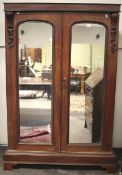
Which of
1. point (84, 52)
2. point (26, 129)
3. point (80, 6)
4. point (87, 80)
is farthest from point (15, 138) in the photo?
point (80, 6)

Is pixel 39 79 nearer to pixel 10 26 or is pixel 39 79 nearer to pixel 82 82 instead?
pixel 82 82

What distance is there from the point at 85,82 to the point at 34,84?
54 centimetres

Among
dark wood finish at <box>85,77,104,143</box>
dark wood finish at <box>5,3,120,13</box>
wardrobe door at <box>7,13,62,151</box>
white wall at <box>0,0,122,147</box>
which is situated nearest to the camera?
dark wood finish at <box>5,3,120,13</box>

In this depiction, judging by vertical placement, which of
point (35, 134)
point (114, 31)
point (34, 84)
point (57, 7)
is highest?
point (57, 7)

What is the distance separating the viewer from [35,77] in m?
2.51

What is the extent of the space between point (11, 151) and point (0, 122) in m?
0.63

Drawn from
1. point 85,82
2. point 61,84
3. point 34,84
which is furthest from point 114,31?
point 34,84

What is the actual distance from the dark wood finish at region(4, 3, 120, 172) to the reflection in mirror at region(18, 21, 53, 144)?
0.06 m

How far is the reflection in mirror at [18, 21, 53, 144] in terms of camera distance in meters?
2.45

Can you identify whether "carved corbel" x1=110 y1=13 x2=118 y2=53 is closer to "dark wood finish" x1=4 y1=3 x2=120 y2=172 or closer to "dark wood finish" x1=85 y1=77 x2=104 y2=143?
"dark wood finish" x1=4 y1=3 x2=120 y2=172

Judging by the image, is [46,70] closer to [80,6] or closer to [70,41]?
[70,41]

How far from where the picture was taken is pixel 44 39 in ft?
8.07

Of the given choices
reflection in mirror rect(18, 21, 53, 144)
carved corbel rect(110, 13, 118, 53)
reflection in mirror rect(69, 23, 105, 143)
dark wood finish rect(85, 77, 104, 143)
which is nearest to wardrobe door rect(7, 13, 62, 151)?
reflection in mirror rect(18, 21, 53, 144)

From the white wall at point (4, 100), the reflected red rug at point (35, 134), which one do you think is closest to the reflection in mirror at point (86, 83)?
the reflected red rug at point (35, 134)
